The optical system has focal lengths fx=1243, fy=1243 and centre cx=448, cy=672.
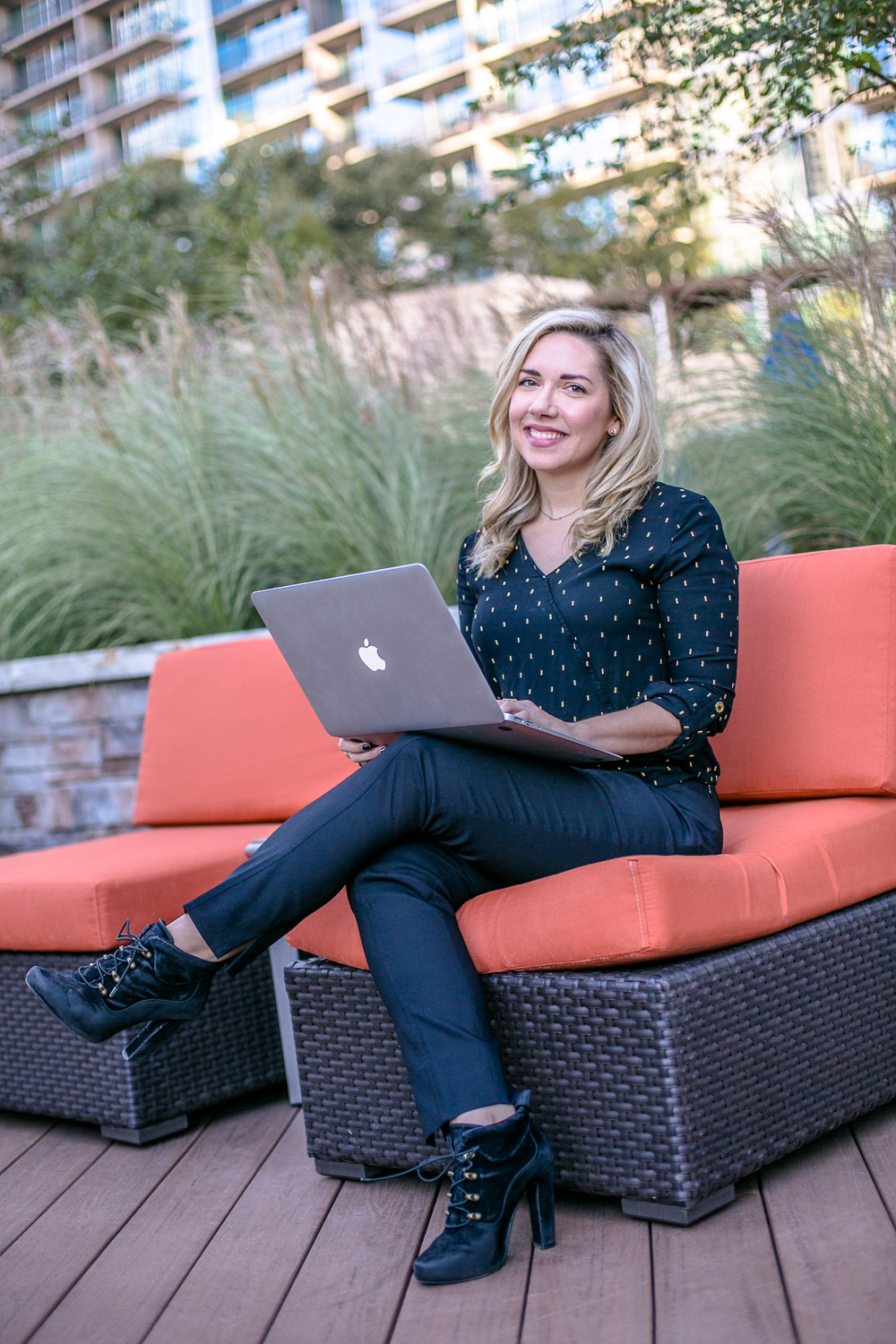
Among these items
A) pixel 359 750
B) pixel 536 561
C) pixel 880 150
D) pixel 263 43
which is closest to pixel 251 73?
pixel 263 43

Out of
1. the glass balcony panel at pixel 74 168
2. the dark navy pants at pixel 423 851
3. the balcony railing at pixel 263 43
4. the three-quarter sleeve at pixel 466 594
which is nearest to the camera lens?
the dark navy pants at pixel 423 851

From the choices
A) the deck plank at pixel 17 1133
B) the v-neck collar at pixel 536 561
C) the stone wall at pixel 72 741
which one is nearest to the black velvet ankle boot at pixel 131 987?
the deck plank at pixel 17 1133

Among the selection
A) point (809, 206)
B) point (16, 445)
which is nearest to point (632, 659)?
point (809, 206)

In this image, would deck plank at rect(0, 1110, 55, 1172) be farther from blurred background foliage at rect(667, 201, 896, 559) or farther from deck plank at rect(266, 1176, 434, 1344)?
blurred background foliage at rect(667, 201, 896, 559)

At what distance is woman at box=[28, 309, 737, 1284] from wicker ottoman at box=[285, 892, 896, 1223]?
10cm

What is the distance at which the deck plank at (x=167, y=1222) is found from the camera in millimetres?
1512

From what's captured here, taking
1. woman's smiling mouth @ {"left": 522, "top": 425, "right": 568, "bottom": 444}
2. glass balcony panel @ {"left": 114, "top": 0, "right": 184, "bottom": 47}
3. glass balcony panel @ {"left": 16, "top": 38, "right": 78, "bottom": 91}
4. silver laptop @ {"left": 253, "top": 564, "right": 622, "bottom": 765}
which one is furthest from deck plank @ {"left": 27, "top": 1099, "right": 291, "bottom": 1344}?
glass balcony panel @ {"left": 16, "top": 38, "right": 78, "bottom": 91}

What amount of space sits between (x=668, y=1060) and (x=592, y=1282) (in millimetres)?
271

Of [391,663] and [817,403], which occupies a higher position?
[817,403]

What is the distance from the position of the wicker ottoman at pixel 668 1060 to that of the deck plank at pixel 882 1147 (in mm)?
47

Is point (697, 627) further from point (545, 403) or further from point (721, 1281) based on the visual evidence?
point (721, 1281)

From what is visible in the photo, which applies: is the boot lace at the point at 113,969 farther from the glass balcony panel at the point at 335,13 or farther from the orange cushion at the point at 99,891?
the glass balcony panel at the point at 335,13

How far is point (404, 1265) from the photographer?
158 centimetres

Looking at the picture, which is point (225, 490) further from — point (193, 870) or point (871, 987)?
point (871, 987)
